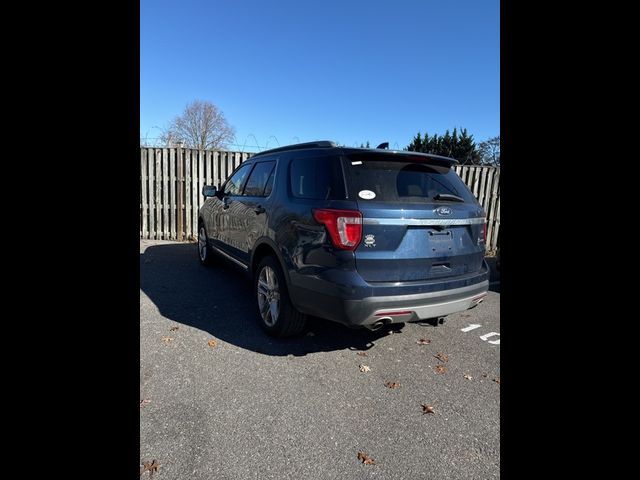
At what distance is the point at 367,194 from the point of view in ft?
8.96

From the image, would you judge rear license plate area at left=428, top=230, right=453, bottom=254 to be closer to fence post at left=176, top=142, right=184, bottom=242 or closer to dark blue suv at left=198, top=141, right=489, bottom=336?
dark blue suv at left=198, top=141, right=489, bottom=336

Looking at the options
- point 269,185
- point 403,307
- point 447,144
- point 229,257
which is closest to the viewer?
point 403,307

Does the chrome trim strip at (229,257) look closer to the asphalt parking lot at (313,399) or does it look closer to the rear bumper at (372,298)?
the asphalt parking lot at (313,399)

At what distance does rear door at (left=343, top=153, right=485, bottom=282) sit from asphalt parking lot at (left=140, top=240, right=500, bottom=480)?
0.92 m

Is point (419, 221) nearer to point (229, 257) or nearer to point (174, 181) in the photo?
point (229, 257)

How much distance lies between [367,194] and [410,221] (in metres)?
0.40

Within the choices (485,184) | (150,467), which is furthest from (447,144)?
(150,467)

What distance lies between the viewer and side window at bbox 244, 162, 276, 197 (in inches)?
159

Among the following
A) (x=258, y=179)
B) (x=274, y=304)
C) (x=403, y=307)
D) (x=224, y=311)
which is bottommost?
(x=224, y=311)

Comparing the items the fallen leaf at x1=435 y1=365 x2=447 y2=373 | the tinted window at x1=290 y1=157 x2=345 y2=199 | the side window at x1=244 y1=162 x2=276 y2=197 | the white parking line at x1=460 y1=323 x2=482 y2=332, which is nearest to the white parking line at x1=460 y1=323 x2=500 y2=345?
the white parking line at x1=460 y1=323 x2=482 y2=332

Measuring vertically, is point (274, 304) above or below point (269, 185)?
below

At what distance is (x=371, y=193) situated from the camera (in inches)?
108
